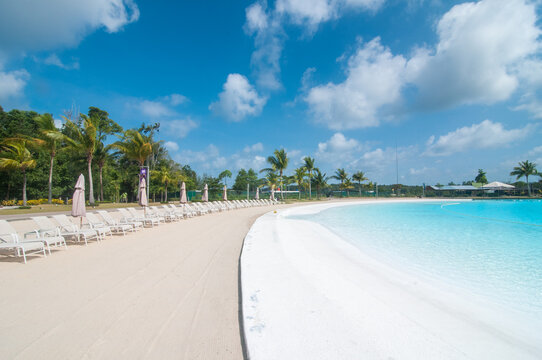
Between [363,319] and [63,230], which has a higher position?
[63,230]

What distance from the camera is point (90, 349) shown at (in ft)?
6.89

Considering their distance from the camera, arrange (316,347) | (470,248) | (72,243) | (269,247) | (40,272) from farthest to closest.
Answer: (470,248), (72,243), (269,247), (40,272), (316,347)

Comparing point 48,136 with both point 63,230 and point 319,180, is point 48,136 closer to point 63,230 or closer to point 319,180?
point 63,230

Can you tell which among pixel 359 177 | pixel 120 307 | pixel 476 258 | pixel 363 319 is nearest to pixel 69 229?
pixel 120 307

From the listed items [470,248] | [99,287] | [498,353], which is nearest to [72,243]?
[99,287]

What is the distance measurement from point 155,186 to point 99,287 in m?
27.3

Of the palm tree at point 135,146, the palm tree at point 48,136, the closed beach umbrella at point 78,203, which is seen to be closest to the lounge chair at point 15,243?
the closed beach umbrella at point 78,203

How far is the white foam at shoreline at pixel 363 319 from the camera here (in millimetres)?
2111

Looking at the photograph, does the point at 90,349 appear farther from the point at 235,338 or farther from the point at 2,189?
the point at 2,189

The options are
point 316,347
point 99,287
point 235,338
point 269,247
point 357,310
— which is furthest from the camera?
point 269,247

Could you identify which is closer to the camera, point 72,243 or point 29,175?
point 72,243

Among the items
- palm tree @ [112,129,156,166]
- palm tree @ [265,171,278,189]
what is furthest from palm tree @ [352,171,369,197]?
palm tree @ [112,129,156,166]

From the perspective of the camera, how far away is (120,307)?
113 inches

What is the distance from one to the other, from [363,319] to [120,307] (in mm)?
2723
